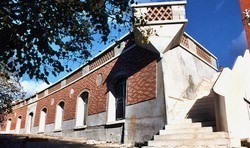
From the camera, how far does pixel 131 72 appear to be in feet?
35.4

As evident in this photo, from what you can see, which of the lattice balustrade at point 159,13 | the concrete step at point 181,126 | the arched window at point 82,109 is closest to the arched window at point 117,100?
the arched window at point 82,109

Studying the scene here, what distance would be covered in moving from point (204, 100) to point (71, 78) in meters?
10.2

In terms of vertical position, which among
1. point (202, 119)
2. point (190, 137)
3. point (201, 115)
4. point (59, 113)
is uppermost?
point (59, 113)

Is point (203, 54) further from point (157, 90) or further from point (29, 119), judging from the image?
point (29, 119)

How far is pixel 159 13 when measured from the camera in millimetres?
9672

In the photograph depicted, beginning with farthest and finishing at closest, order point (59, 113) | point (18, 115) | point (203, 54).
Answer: point (18, 115) → point (59, 113) → point (203, 54)

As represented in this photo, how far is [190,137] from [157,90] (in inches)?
107

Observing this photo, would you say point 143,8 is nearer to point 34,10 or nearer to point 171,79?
point 171,79

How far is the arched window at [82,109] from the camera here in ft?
48.0

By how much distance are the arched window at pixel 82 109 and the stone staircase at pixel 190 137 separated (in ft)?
25.3

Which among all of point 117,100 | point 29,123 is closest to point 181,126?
point 117,100

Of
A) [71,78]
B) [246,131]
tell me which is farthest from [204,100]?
[71,78]

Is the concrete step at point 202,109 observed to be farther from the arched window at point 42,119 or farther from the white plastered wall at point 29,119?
the white plastered wall at point 29,119

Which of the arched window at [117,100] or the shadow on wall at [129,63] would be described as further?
the arched window at [117,100]
